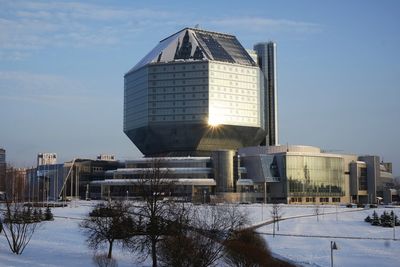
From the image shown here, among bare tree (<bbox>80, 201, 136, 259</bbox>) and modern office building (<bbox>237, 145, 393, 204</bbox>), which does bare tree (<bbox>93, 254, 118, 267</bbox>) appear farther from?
modern office building (<bbox>237, 145, 393, 204</bbox>)

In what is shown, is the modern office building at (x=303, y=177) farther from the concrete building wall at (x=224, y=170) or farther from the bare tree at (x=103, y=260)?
the bare tree at (x=103, y=260)

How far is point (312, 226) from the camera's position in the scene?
8500 centimetres

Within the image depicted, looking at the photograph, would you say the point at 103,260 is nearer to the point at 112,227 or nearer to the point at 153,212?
the point at 112,227

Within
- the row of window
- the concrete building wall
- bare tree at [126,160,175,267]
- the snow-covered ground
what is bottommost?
the snow-covered ground

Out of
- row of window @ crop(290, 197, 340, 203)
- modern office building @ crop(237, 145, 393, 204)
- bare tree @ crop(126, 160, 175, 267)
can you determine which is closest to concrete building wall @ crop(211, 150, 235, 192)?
modern office building @ crop(237, 145, 393, 204)

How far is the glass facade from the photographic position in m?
178

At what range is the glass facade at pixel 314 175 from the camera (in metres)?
178

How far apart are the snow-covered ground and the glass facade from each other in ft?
285

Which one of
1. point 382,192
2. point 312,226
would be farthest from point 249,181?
point 312,226

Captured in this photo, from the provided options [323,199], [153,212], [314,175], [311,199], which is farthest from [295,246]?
[323,199]

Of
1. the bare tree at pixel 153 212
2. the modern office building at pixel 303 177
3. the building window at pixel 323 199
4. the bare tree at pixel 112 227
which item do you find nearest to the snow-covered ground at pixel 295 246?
the bare tree at pixel 112 227

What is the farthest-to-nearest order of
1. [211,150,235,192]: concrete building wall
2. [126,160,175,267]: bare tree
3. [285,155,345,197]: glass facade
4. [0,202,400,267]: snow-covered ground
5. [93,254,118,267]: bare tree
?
[285,155,345,197]: glass facade < [211,150,235,192]: concrete building wall < [0,202,400,267]: snow-covered ground < [93,254,118,267]: bare tree < [126,160,175,267]: bare tree

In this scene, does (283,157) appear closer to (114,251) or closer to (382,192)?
(382,192)

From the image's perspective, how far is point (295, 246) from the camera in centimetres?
6219
